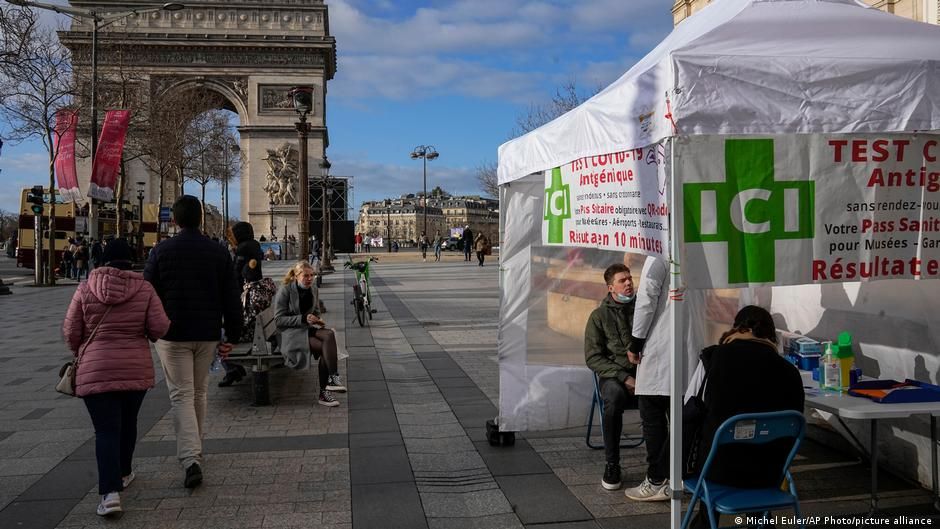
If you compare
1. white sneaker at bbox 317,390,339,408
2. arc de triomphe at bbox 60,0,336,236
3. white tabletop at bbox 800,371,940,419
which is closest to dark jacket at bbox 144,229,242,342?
white sneaker at bbox 317,390,339,408

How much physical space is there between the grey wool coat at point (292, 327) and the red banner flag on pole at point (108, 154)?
16.2 metres

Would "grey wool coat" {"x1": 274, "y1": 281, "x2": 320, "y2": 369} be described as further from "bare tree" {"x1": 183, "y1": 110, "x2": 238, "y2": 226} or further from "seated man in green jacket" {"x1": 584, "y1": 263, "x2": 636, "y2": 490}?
"bare tree" {"x1": 183, "y1": 110, "x2": 238, "y2": 226}

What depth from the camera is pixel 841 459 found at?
18.4 feet

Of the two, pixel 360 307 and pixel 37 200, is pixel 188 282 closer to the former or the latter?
pixel 360 307

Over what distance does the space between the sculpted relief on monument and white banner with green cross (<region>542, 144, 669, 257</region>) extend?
4841 centimetres

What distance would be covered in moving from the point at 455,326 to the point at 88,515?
9551 mm

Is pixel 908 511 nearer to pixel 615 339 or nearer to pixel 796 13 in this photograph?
pixel 615 339

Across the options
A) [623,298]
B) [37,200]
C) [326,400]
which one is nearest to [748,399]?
[623,298]

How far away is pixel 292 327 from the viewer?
739 centimetres

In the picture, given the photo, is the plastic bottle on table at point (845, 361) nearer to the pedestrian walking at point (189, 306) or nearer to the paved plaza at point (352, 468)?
the paved plaza at point (352, 468)

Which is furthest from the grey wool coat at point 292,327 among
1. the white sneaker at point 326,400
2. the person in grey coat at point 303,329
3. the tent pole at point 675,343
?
the tent pole at point 675,343

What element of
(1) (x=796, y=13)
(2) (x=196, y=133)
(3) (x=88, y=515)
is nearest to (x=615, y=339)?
(1) (x=796, y=13)

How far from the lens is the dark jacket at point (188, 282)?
5.14m

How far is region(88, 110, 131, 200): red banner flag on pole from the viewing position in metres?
21.5
